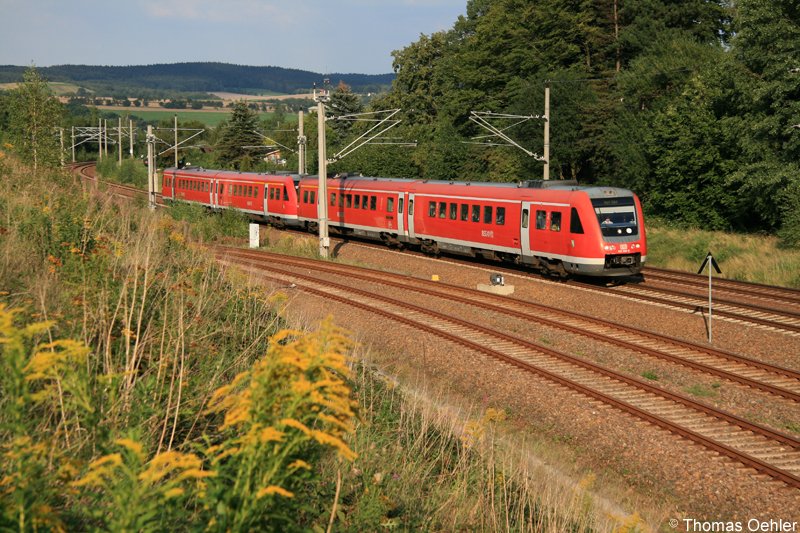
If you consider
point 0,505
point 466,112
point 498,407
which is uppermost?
point 466,112

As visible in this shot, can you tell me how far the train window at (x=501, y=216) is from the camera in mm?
27281

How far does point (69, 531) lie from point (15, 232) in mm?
6773

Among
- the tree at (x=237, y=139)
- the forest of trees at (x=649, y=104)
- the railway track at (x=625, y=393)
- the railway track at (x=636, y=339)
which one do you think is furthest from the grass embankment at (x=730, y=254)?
the tree at (x=237, y=139)

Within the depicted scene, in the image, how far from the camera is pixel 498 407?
44.2ft

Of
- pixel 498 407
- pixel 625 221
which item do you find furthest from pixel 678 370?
pixel 625 221

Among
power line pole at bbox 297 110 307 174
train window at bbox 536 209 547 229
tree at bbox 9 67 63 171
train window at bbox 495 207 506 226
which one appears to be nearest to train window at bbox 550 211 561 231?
train window at bbox 536 209 547 229

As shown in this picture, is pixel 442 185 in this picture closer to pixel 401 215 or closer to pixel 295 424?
pixel 401 215

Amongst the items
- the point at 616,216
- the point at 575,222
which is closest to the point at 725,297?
the point at 616,216

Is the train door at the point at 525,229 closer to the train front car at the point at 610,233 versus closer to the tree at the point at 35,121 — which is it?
the train front car at the point at 610,233

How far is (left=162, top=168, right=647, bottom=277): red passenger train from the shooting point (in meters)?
23.9

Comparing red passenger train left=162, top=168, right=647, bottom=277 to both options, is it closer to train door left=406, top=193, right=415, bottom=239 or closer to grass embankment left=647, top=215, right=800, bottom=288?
train door left=406, top=193, right=415, bottom=239

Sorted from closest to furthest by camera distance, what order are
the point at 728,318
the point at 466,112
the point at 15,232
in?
the point at 15,232 → the point at 728,318 → the point at 466,112

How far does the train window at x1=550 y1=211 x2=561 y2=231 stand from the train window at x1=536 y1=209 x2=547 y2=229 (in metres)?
0.34

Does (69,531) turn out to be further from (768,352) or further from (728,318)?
(728,318)
